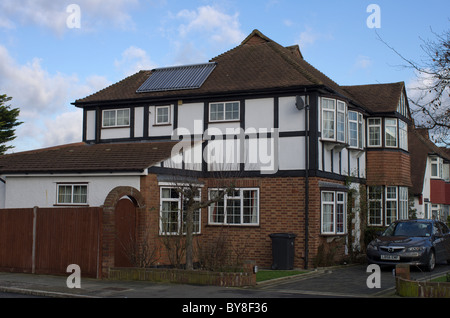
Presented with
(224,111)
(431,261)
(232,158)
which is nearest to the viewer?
(431,261)

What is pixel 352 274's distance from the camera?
1803cm

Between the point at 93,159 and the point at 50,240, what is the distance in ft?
13.5

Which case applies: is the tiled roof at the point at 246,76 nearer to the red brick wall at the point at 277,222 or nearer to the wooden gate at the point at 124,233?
the red brick wall at the point at 277,222

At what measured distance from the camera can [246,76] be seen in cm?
2264

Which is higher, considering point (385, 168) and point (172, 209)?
point (385, 168)

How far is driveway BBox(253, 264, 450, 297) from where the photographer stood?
13.4 metres

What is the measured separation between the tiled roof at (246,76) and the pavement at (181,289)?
7727 millimetres

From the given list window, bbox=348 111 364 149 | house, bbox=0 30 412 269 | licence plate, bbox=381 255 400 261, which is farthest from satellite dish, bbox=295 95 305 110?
licence plate, bbox=381 255 400 261

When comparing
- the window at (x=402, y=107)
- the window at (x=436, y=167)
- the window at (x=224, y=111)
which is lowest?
the window at (x=436, y=167)

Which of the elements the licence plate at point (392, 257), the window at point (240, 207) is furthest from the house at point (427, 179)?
the licence plate at point (392, 257)

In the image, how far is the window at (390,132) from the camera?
83.7 ft

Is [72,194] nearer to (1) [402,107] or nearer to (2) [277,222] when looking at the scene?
(2) [277,222]

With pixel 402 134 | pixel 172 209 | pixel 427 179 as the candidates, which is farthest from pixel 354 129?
pixel 427 179

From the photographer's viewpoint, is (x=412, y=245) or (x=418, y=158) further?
(x=418, y=158)
